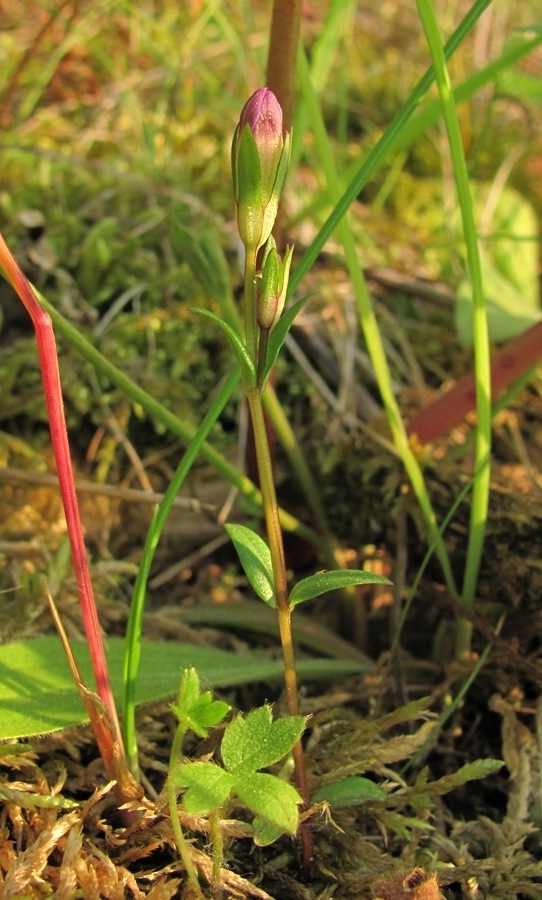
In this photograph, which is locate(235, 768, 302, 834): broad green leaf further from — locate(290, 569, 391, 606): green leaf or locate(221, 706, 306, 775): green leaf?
locate(290, 569, 391, 606): green leaf

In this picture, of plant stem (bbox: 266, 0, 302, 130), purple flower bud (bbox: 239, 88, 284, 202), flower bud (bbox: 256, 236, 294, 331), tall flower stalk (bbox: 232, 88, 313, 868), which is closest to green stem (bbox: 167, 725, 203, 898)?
tall flower stalk (bbox: 232, 88, 313, 868)

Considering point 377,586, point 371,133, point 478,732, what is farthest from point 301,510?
point 371,133

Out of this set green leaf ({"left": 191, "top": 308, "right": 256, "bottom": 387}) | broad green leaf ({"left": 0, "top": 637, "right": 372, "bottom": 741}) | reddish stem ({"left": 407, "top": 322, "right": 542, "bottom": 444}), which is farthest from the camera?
reddish stem ({"left": 407, "top": 322, "right": 542, "bottom": 444})

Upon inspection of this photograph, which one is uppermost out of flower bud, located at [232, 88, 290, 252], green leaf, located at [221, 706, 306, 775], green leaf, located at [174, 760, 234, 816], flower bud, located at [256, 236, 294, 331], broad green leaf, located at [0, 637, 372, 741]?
flower bud, located at [232, 88, 290, 252]

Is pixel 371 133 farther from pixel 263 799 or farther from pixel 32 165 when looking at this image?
pixel 263 799

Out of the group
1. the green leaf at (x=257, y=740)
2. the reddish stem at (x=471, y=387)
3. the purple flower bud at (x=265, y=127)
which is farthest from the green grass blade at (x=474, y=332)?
the green leaf at (x=257, y=740)

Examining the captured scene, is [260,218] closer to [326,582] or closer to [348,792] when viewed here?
[326,582]

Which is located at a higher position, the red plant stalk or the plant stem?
the plant stem
